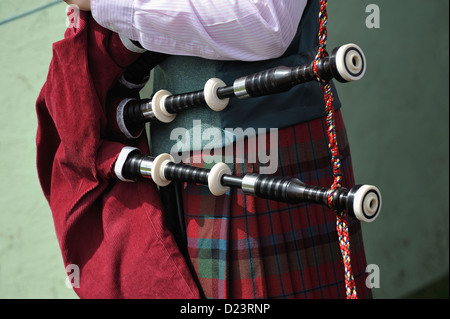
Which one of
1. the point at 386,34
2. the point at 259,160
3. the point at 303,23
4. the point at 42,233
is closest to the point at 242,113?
the point at 259,160

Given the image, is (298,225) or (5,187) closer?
(298,225)

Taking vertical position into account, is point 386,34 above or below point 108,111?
above

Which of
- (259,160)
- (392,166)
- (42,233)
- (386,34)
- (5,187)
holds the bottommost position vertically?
(259,160)

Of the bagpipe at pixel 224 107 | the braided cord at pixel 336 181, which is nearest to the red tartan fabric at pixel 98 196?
the bagpipe at pixel 224 107

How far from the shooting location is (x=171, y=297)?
3.33 ft

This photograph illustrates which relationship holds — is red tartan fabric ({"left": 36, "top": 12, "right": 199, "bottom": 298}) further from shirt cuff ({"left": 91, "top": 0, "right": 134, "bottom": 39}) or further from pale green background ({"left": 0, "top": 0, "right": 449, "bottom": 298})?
pale green background ({"left": 0, "top": 0, "right": 449, "bottom": 298})

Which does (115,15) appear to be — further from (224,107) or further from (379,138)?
(379,138)

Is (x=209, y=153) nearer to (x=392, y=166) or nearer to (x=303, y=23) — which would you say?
(x=303, y=23)

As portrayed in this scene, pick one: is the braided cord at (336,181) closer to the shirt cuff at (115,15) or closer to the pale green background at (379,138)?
the shirt cuff at (115,15)

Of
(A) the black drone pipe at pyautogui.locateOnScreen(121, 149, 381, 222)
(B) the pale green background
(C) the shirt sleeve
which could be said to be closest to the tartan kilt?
(A) the black drone pipe at pyautogui.locateOnScreen(121, 149, 381, 222)

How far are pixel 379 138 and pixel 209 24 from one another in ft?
3.99
